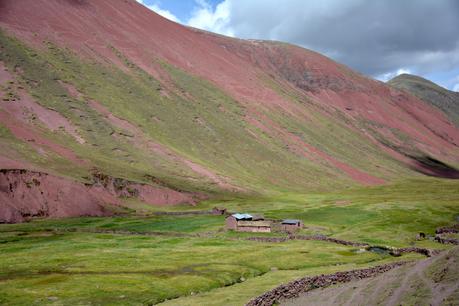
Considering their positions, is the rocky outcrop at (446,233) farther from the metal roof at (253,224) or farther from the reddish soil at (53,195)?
the reddish soil at (53,195)

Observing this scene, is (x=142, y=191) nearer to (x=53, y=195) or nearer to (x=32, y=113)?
(x=53, y=195)

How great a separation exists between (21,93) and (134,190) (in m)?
50.2

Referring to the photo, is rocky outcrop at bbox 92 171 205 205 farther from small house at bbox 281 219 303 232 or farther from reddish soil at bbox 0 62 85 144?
small house at bbox 281 219 303 232

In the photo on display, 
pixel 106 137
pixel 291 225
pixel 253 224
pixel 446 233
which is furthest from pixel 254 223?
pixel 106 137

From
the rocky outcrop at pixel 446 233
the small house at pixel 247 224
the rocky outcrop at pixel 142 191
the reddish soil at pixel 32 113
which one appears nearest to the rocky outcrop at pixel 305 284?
the rocky outcrop at pixel 446 233

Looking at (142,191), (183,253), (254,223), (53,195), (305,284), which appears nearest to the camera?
(305,284)

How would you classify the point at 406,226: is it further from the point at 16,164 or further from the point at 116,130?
the point at 116,130

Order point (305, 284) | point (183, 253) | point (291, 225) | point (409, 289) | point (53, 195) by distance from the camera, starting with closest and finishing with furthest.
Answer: point (409, 289), point (305, 284), point (183, 253), point (291, 225), point (53, 195)

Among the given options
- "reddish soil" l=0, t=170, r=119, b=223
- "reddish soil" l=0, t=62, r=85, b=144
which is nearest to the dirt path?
"reddish soil" l=0, t=170, r=119, b=223

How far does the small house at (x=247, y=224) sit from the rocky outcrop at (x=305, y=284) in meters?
40.6

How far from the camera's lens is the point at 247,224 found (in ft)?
299

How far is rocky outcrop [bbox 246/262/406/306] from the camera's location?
38.6 m

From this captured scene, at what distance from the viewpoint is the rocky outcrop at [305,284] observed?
38.6 m

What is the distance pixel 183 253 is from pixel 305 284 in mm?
25037
